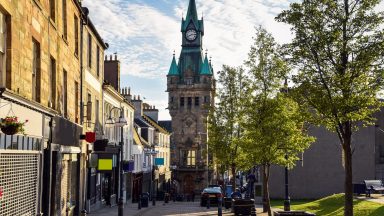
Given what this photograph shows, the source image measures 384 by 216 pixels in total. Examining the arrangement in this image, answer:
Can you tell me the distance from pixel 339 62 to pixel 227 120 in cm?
2223

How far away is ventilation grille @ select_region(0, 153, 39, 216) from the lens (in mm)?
12023

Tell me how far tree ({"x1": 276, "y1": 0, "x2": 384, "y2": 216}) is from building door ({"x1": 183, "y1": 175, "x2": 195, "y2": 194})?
75122 millimetres

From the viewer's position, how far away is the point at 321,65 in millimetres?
17000

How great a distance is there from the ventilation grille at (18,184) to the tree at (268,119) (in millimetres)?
13240

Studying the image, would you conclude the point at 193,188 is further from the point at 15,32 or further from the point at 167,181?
the point at 15,32

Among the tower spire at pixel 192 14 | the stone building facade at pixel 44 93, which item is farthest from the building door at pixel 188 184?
the stone building facade at pixel 44 93

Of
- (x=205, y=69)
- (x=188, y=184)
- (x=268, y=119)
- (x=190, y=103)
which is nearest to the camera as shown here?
(x=268, y=119)

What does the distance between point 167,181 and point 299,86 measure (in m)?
65.9

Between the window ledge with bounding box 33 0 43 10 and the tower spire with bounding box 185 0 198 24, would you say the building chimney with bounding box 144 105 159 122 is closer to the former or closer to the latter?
the tower spire with bounding box 185 0 198 24

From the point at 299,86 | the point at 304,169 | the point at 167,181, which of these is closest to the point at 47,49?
the point at 299,86

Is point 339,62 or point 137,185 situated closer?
point 339,62

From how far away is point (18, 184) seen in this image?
1326 cm

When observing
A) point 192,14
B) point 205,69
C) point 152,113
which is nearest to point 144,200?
point 152,113

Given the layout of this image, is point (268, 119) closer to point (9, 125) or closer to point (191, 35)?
point (9, 125)
